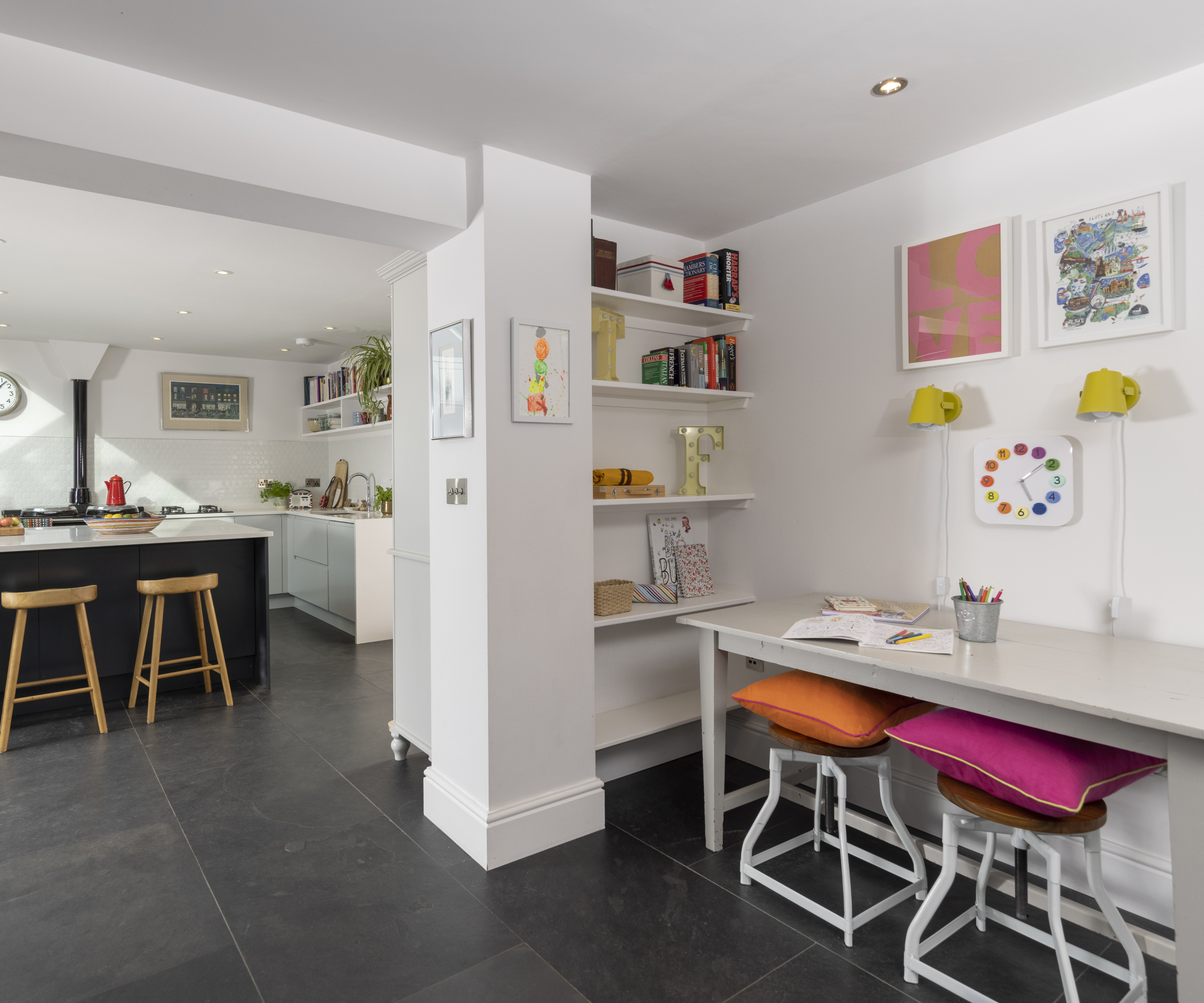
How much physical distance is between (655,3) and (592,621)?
1.97 meters

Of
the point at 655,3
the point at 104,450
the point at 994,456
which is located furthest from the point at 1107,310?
the point at 104,450

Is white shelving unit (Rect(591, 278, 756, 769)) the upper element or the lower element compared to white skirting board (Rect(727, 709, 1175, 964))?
upper

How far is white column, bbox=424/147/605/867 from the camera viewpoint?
2492 mm

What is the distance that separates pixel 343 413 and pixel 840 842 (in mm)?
6045

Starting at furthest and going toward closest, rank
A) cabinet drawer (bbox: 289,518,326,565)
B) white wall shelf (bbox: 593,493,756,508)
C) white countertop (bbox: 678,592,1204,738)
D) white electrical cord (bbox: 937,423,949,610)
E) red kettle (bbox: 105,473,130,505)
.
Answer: cabinet drawer (bbox: 289,518,326,565) < red kettle (bbox: 105,473,130,505) < white wall shelf (bbox: 593,493,756,508) < white electrical cord (bbox: 937,423,949,610) < white countertop (bbox: 678,592,1204,738)

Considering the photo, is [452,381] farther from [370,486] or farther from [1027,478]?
[370,486]

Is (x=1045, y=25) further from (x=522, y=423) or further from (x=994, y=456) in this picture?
(x=522, y=423)

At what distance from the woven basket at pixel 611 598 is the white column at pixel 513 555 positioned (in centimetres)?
15

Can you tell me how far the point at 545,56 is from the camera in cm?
193

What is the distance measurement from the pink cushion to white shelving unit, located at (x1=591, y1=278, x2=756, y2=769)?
4.15 feet

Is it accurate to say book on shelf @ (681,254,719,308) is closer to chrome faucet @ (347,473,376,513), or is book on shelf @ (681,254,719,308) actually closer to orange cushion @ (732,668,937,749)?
orange cushion @ (732,668,937,749)

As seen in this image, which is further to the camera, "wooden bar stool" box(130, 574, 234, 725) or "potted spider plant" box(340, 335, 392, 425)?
"potted spider plant" box(340, 335, 392, 425)

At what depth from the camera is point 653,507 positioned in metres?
3.43

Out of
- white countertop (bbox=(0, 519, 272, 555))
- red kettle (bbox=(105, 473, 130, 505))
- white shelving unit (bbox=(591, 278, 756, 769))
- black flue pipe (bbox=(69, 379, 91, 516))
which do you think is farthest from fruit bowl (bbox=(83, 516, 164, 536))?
white shelving unit (bbox=(591, 278, 756, 769))
